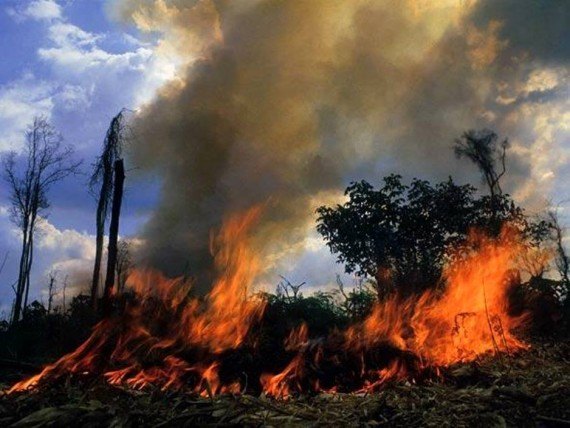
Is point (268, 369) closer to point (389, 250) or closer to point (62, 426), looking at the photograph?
point (62, 426)

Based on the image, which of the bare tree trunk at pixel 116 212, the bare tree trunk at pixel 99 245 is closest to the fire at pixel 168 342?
the bare tree trunk at pixel 116 212

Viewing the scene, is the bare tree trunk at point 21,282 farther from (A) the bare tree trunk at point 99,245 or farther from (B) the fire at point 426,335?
(B) the fire at point 426,335

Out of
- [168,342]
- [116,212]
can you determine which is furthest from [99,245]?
[168,342]

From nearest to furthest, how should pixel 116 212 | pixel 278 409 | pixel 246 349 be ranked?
1. pixel 278 409
2. pixel 246 349
3. pixel 116 212

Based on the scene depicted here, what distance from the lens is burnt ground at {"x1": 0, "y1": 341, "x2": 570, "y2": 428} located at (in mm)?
4508

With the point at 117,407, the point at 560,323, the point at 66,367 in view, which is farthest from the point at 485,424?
the point at 560,323

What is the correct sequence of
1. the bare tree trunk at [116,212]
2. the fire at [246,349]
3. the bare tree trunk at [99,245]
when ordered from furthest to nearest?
the bare tree trunk at [99,245], the bare tree trunk at [116,212], the fire at [246,349]

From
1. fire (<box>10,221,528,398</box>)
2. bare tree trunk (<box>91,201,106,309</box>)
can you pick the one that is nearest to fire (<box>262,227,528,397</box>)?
fire (<box>10,221,528,398</box>)

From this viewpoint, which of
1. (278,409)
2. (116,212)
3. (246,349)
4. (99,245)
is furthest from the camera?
(99,245)

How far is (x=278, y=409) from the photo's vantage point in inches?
198

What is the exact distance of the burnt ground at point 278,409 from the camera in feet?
14.8

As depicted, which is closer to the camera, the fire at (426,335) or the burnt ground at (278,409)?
the burnt ground at (278,409)

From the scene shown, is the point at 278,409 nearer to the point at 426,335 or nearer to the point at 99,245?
the point at 426,335

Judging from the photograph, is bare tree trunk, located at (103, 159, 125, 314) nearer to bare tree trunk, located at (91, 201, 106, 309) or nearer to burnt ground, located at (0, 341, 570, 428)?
bare tree trunk, located at (91, 201, 106, 309)
